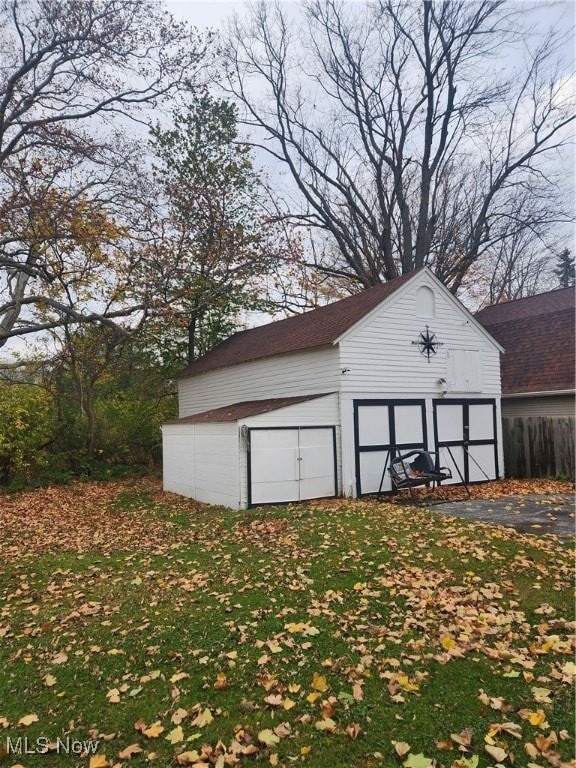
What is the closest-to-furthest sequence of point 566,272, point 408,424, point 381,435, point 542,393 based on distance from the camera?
point 381,435 < point 408,424 < point 542,393 < point 566,272

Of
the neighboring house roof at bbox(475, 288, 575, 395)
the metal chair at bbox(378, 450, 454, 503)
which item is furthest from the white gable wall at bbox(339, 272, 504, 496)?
the neighboring house roof at bbox(475, 288, 575, 395)

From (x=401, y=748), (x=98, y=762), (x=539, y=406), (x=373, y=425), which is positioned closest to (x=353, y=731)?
(x=401, y=748)

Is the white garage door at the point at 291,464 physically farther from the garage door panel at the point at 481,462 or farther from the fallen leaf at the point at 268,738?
the fallen leaf at the point at 268,738

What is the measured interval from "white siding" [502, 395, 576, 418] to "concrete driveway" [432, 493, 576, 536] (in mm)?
4701

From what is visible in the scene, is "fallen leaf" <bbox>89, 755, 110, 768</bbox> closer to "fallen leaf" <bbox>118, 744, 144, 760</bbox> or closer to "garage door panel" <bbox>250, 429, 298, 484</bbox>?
"fallen leaf" <bbox>118, 744, 144, 760</bbox>

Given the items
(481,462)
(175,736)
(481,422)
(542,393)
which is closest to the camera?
(175,736)

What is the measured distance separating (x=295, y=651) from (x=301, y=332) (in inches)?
461

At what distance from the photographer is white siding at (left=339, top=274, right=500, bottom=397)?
12820 mm

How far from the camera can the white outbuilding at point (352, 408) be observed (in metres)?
11.6

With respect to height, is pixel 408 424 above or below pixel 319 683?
above

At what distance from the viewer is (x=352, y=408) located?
12.6m

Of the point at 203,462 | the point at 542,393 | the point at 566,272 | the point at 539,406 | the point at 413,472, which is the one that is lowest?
the point at 413,472

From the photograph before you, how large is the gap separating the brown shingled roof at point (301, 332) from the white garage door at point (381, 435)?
7.26 ft

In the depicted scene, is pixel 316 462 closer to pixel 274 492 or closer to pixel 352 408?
pixel 274 492
